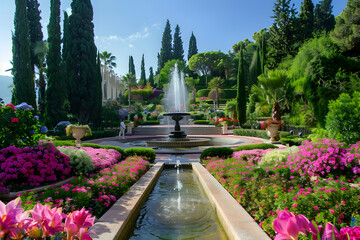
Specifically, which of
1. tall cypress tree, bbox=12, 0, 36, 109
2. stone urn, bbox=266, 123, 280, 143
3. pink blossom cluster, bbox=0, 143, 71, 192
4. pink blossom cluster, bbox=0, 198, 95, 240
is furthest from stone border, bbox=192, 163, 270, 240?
tall cypress tree, bbox=12, 0, 36, 109

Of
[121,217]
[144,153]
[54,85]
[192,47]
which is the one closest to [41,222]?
[121,217]

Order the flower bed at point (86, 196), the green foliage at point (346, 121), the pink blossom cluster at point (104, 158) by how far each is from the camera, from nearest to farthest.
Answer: the flower bed at point (86, 196), the pink blossom cluster at point (104, 158), the green foliage at point (346, 121)

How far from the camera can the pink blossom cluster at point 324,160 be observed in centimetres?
444

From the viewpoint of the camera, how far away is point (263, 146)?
893cm

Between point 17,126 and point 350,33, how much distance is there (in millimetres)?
22292

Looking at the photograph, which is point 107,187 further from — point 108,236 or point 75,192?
point 108,236

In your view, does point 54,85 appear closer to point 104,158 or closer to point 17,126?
point 104,158

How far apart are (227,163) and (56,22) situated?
67.8 ft

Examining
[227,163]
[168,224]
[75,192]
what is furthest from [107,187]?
[227,163]

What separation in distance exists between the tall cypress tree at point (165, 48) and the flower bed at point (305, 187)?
209 ft

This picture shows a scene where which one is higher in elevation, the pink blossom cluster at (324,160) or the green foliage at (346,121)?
the green foliage at (346,121)

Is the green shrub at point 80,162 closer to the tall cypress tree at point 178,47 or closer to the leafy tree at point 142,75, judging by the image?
the leafy tree at point 142,75

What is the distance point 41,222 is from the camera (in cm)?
117

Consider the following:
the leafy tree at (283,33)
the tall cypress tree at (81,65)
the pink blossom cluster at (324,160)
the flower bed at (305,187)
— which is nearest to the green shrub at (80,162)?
the flower bed at (305,187)
